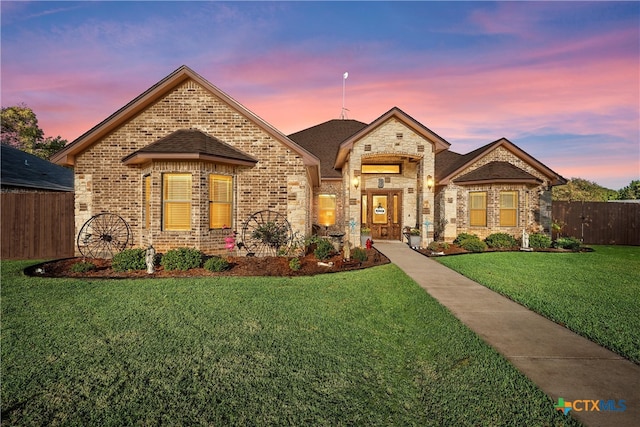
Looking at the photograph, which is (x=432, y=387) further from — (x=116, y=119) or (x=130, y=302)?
(x=116, y=119)

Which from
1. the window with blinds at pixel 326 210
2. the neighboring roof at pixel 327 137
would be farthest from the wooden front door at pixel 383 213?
the neighboring roof at pixel 327 137

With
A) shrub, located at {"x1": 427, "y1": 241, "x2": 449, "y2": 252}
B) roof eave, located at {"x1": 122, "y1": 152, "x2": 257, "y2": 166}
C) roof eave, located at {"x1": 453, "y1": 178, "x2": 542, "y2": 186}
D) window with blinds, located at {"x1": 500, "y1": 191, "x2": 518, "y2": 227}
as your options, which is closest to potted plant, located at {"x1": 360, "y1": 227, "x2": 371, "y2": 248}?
shrub, located at {"x1": 427, "y1": 241, "x2": 449, "y2": 252}

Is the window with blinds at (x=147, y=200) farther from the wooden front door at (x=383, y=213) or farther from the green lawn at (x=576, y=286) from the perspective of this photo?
the green lawn at (x=576, y=286)

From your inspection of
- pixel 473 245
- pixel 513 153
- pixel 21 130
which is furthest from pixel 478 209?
pixel 21 130

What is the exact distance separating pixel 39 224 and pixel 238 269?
8.08 meters

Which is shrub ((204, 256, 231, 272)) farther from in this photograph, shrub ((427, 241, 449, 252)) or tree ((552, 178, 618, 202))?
tree ((552, 178, 618, 202))

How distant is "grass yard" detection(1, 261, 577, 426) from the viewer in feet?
8.25

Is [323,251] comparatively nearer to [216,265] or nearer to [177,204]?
[216,265]

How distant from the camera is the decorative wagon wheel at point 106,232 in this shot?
33.0ft

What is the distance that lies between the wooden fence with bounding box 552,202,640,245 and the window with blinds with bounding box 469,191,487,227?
503 centimetres

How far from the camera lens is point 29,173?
57.1ft

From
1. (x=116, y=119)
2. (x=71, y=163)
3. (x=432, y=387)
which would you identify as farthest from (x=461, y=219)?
(x=71, y=163)

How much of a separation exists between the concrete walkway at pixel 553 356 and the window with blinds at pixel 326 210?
33.4 ft

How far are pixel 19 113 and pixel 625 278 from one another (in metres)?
44.4
